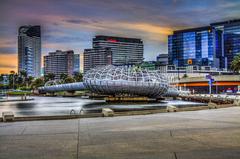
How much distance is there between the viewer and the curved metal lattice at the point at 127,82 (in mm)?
77000

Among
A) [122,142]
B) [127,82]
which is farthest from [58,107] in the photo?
[122,142]

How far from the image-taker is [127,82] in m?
76.4

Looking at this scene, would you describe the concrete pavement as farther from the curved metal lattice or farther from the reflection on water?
the curved metal lattice

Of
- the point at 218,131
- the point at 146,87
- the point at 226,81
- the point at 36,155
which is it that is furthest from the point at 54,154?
the point at 226,81

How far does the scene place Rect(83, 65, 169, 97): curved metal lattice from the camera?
77.0 m

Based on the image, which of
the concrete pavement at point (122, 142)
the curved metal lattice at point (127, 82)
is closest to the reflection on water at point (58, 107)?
the curved metal lattice at point (127, 82)

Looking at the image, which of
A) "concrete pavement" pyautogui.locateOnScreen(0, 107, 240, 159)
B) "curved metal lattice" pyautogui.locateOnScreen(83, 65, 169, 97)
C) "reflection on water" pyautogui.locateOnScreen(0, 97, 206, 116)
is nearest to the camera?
"concrete pavement" pyautogui.locateOnScreen(0, 107, 240, 159)

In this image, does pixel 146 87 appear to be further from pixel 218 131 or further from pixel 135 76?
pixel 218 131

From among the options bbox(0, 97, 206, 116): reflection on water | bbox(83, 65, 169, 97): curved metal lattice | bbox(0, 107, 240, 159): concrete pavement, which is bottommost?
bbox(0, 97, 206, 116): reflection on water

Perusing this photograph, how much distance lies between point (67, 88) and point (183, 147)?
4421 inches

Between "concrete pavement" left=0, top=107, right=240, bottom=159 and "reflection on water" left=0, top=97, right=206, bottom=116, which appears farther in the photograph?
"reflection on water" left=0, top=97, right=206, bottom=116

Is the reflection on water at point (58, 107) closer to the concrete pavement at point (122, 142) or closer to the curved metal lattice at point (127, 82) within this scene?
the curved metal lattice at point (127, 82)

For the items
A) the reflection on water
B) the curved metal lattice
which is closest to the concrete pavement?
the reflection on water

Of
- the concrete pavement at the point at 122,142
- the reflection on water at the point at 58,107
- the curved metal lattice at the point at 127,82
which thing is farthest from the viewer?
the curved metal lattice at the point at 127,82
